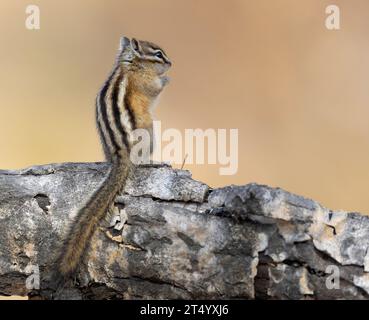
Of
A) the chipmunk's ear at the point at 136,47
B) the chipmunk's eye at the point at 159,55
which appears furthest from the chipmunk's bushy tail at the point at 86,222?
the chipmunk's eye at the point at 159,55

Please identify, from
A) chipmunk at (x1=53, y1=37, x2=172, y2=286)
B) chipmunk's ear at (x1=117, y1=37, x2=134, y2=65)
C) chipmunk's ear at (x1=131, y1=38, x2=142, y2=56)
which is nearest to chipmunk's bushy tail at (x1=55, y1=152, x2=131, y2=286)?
chipmunk at (x1=53, y1=37, x2=172, y2=286)

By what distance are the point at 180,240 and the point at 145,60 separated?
2197 millimetres

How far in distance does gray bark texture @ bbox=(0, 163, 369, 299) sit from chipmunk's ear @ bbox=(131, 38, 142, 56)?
160 centimetres

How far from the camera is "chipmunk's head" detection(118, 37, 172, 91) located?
521cm

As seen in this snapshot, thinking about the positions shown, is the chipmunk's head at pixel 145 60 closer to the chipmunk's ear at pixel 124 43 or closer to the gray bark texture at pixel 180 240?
the chipmunk's ear at pixel 124 43

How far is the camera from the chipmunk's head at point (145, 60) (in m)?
5.21

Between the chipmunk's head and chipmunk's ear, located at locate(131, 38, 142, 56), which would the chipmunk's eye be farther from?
chipmunk's ear, located at locate(131, 38, 142, 56)

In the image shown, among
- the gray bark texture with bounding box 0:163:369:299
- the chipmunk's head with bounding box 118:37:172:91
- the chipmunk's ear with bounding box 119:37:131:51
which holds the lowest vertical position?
the gray bark texture with bounding box 0:163:369:299

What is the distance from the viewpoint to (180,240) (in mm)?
3609

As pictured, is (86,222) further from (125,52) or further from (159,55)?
(159,55)

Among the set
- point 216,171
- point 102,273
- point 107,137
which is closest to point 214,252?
point 102,273

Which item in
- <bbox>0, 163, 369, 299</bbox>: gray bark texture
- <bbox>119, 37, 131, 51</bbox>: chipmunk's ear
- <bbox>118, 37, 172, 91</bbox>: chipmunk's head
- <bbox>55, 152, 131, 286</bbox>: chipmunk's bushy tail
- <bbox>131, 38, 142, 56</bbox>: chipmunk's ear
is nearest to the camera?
<bbox>0, 163, 369, 299</bbox>: gray bark texture

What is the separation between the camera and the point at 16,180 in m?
3.98

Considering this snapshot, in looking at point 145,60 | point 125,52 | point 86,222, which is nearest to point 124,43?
point 125,52
